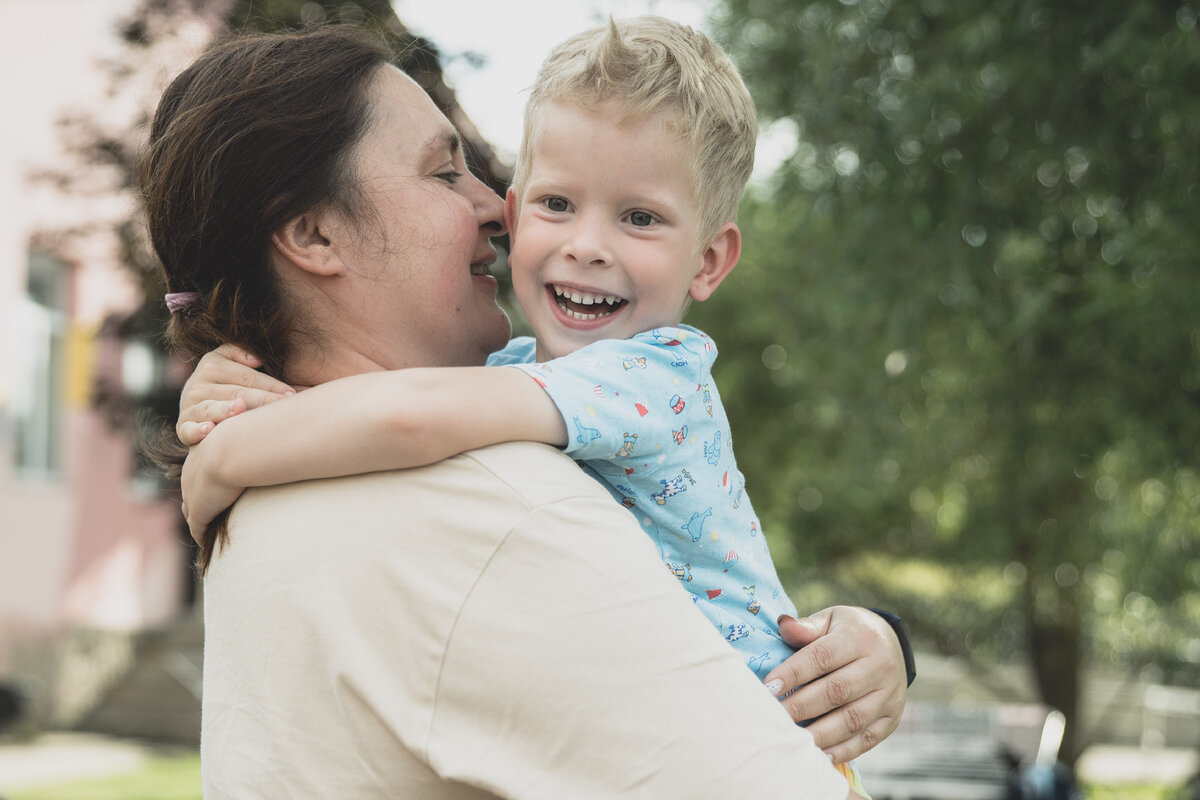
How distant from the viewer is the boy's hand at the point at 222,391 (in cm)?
157

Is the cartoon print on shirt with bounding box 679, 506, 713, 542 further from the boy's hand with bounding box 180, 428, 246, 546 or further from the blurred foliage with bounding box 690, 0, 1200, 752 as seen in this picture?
the blurred foliage with bounding box 690, 0, 1200, 752

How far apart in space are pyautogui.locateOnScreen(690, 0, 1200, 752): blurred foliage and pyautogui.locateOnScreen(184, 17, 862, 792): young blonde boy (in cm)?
296

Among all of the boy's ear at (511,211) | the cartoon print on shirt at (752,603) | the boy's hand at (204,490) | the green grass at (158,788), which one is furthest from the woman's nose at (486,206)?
the green grass at (158,788)

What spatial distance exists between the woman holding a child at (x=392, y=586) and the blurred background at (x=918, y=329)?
0.55 m

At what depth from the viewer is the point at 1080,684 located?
39.8ft

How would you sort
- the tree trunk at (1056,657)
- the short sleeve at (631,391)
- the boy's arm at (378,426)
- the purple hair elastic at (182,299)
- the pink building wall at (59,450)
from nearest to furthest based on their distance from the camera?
the boy's arm at (378,426)
the short sleeve at (631,391)
the purple hair elastic at (182,299)
the tree trunk at (1056,657)
the pink building wall at (59,450)

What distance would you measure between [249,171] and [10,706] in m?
11.9

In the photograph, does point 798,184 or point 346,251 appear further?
point 798,184

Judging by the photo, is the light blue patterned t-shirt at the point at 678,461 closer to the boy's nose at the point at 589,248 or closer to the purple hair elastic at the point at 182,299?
the boy's nose at the point at 589,248

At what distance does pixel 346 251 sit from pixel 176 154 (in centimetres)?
26

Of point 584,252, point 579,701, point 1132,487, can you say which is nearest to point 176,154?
point 584,252

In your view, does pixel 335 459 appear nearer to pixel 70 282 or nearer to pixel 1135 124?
pixel 1135 124

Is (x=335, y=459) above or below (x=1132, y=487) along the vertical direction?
above

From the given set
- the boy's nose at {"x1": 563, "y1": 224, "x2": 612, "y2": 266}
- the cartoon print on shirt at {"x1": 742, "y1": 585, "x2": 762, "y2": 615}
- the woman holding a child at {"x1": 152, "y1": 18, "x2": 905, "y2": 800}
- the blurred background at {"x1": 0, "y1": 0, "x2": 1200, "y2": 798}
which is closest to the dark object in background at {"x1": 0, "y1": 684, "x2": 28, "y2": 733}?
the blurred background at {"x1": 0, "y1": 0, "x2": 1200, "y2": 798}
